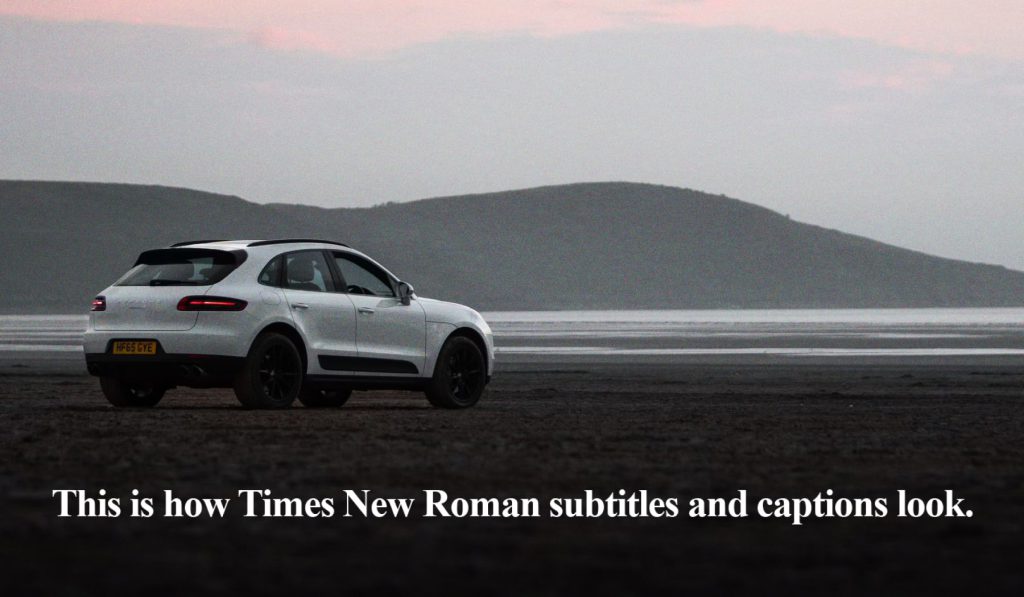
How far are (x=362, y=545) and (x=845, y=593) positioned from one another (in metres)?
2.07

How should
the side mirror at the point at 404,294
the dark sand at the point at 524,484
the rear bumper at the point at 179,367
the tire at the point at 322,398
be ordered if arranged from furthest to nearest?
the tire at the point at 322,398 < the side mirror at the point at 404,294 < the rear bumper at the point at 179,367 < the dark sand at the point at 524,484

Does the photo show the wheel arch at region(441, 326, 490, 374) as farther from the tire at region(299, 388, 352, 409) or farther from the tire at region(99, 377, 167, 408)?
the tire at region(99, 377, 167, 408)

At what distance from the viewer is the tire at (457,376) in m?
17.6

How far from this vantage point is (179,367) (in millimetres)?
15867

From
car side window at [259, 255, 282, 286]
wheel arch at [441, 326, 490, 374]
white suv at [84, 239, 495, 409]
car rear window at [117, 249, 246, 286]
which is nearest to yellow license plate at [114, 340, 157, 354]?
white suv at [84, 239, 495, 409]

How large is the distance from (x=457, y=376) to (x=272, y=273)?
91.0 inches

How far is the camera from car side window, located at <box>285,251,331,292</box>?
16.8 meters

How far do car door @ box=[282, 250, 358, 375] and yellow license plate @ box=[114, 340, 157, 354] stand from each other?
129cm

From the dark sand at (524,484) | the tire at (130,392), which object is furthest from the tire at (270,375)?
the tire at (130,392)

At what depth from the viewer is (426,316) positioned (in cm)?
1772

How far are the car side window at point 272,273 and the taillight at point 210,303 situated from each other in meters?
0.47

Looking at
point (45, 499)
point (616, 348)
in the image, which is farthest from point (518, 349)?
point (45, 499)

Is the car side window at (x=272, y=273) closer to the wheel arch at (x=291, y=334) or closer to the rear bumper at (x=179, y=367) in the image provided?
the wheel arch at (x=291, y=334)

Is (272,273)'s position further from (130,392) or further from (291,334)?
(130,392)
